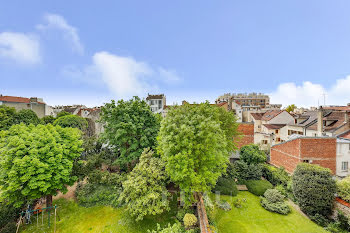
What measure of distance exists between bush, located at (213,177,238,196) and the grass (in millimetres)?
5934

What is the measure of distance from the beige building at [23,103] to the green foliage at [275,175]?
2145 inches

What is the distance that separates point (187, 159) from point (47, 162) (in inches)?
441

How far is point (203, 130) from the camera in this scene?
35.4 ft

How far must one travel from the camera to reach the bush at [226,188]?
16.8m

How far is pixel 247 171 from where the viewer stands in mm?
19531

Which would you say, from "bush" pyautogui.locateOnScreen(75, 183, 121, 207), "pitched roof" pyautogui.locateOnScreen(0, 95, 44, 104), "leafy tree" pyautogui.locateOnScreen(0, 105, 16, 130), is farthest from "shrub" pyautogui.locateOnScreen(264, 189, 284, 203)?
"pitched roof" pyautogui.locateOnScreen(0, 95, 44, 104)

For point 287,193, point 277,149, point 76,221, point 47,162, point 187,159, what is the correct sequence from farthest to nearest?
1. point 277,149
2. point 287,193
3. point 76,221
4. point 47,162
5. point 187,159

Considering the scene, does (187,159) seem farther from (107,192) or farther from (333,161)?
(333,161)

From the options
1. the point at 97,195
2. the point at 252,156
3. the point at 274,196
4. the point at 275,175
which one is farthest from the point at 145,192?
the point at 275,175

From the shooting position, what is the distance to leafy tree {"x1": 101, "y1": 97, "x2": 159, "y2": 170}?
54.7ft

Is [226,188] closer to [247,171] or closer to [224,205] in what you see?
[224,205]

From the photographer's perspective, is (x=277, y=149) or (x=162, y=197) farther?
(x=277, y=149)

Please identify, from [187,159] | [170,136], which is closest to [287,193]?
[187,159]

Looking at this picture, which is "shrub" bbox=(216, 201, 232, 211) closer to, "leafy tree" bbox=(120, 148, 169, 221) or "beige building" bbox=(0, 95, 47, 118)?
"leafy tree" bbox=(120, 148, 169, 221)
